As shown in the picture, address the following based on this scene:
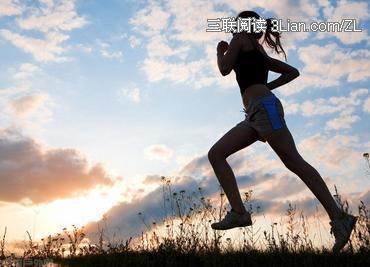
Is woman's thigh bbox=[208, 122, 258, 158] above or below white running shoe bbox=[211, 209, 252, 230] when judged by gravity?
above

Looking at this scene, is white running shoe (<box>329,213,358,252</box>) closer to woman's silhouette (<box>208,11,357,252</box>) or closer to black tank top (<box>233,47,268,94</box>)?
woman's silhouette (<box>208,11,357,252</box>)

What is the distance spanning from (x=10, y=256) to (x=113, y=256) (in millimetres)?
1517

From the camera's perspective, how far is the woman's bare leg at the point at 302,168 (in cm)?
465

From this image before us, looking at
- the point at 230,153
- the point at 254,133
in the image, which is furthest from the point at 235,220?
the point at 254,133

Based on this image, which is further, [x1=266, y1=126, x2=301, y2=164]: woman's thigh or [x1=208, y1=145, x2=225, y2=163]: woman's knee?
[x1=208, y1=145, x2=225, y2=163]: woman's knee

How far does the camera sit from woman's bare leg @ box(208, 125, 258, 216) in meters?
4.83

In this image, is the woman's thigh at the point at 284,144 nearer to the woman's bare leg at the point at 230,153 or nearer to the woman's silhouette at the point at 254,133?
the woman's silhouette at the point at 254,133

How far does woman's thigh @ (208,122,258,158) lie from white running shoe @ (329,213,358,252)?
121 cm

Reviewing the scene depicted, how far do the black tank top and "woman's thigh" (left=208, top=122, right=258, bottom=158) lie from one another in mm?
457

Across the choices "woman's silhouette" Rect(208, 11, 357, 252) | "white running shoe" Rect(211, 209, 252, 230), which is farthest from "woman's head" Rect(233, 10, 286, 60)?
"white running shoe" Rect(211, 209, 252, 230)

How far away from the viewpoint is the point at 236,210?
15.9 feet

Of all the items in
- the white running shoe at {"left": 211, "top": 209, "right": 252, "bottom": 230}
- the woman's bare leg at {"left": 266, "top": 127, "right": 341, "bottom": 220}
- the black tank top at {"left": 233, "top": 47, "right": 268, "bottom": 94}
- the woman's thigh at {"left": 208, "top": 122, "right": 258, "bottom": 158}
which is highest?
the black tank top at {"left": 233, "top": 47, "right": 268, "bottom": 94}

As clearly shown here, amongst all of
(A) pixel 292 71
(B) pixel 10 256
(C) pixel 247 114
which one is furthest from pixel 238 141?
(B) pixel 10 256

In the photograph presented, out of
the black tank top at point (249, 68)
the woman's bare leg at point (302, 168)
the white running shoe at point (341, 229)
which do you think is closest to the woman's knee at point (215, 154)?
the woman's bare leg at point (302, 168)
